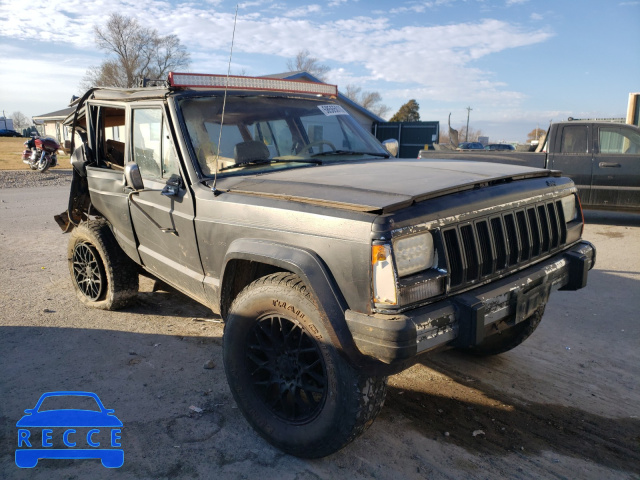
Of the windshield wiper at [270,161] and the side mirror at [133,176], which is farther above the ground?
the windshield wiper at [270,161]

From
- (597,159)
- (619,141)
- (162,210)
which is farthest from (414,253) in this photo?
(619,141)

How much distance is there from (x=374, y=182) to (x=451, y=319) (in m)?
0.84

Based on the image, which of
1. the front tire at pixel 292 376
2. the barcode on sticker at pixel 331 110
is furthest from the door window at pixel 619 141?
the front tire at pixel 292 376

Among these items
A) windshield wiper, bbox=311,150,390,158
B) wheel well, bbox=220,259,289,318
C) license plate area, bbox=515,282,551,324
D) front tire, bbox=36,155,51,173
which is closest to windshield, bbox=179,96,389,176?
windshield wiper, bbox=311,150,390,158

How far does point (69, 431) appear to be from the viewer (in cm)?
290

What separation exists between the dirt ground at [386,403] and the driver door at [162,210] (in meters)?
0.72

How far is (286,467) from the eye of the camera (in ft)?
8.48

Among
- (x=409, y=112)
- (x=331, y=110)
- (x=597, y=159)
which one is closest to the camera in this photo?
(x=331, y=110)

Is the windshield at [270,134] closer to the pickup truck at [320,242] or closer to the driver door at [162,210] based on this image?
the pickup truck at [320,242]

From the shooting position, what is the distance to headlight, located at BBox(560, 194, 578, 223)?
337 centimetres

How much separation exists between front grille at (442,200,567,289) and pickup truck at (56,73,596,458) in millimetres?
11

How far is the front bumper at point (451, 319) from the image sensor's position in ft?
6.91

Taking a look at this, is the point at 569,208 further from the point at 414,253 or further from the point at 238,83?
the point at 238,83

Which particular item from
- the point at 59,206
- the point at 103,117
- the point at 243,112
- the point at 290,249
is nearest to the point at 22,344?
the point at 103,117
